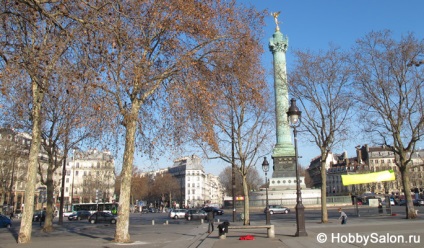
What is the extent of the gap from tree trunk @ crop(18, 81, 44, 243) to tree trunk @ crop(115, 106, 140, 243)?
168 inches

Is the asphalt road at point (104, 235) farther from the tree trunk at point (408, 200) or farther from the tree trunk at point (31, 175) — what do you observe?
the tree trunk at point (408, 200)

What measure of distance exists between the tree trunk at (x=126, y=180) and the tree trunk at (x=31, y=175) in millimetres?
4272

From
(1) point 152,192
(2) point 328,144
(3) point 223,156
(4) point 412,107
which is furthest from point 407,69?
(1) point 152,192

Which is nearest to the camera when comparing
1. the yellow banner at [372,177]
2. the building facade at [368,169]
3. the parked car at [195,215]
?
the yellow banner at [372,177]

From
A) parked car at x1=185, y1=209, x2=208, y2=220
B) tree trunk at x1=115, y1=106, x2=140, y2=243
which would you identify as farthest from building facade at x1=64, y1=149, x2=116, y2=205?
tree trunk at x1=115, y1=106, x2=140, y2=243

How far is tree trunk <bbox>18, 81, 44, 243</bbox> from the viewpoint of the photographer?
1759cm

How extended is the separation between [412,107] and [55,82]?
2651 cm

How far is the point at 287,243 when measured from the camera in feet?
50.4

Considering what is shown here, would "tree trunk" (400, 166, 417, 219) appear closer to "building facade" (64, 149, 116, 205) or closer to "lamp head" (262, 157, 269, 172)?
"lamp head" (262, 157, 269, 172)

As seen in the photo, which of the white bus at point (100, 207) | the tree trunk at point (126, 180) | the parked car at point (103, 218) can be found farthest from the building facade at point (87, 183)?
the tree trunk at point (126, 180)

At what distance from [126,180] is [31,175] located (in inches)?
193

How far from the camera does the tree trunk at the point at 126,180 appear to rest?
16719 mm

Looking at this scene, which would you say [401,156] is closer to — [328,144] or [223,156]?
[328,144]

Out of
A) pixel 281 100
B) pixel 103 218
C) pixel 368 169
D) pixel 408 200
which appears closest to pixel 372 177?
pixel 408 200
